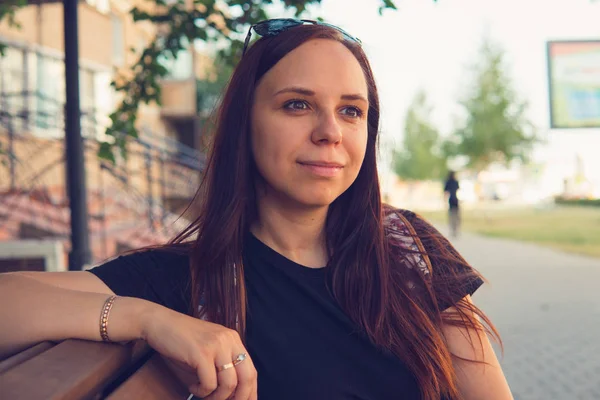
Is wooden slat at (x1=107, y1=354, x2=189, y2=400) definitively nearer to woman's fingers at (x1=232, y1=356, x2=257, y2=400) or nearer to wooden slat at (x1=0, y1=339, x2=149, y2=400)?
wooden slat at (x1=0, y1=339, x2=149, y2=400)

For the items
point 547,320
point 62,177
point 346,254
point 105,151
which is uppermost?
point 62,177

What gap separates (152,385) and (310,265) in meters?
0.72

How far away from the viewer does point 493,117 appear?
36188mm

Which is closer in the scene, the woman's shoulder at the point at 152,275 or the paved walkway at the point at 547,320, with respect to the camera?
the woman's shoulder at the point at 152,275

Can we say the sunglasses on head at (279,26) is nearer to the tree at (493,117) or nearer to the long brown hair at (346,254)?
the long brown hair at (346,254)

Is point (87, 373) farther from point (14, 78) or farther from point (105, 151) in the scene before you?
point (14, 78)

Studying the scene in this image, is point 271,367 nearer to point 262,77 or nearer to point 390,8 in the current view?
point 262,77

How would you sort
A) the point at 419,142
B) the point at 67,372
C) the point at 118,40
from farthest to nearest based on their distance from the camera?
the point at 419,142 < the point at 118,40 < the point at 67,372

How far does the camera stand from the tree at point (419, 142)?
A: 6381 centimetres

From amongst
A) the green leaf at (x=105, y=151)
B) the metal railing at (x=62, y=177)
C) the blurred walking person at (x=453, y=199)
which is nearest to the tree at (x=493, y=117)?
the blurred walking person at (x=453, y=199)

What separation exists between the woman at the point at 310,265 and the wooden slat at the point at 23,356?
303 millimetres

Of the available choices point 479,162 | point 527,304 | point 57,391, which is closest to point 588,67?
point 527,304

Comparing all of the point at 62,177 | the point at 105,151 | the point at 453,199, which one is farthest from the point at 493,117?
the point at 105,151

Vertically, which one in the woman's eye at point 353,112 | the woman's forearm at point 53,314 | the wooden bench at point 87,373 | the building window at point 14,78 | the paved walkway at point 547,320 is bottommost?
the paved walkway at point 547,320
